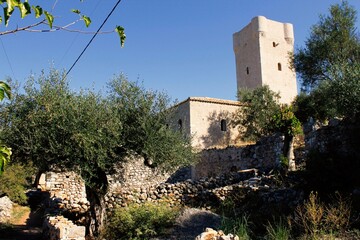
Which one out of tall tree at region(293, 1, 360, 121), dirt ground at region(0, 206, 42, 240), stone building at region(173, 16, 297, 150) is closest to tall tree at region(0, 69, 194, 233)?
dirt ground at region(0, 206, 42, 240)

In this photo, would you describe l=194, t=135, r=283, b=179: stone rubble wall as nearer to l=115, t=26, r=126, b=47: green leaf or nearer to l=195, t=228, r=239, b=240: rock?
l=195, t=228, r=239, b=240: rock

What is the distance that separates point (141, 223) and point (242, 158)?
12.3m

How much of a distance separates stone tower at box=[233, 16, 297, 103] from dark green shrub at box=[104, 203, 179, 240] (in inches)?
1052

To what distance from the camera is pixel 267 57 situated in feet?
119

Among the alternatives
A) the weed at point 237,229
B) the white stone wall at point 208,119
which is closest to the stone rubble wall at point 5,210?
the weed at point 237,229

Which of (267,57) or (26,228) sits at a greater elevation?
(267,57)

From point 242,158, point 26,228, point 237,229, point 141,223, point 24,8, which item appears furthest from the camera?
point 242,158

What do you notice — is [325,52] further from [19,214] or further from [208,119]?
[19,214]

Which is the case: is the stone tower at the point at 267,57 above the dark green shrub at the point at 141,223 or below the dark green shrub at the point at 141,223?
above

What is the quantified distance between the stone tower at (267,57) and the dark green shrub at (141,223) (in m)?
26.7

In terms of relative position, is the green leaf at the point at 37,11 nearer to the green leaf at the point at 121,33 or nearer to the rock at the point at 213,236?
the green leaf at the point at 121,33

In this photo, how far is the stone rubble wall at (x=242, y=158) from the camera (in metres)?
17.9

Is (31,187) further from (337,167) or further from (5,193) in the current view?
(337,167)

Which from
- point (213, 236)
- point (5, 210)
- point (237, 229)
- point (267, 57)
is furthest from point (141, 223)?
point (267, 57)
